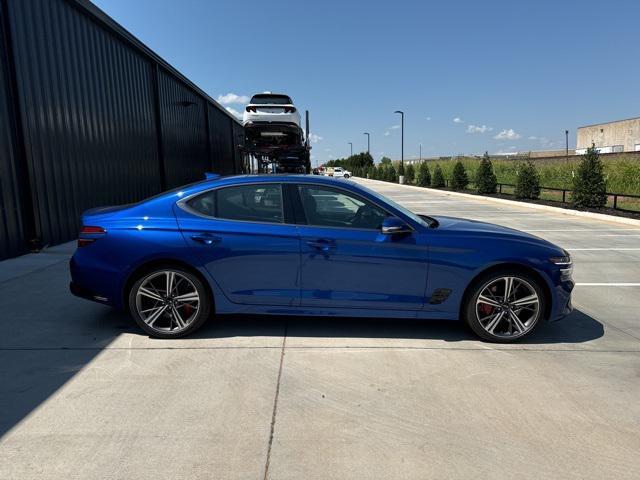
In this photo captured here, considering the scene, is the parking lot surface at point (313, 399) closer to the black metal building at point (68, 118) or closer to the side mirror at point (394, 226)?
the side mirror at point (394, 226)

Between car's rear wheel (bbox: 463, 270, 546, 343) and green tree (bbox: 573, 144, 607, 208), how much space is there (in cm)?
1433

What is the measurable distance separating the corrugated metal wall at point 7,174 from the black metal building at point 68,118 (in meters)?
0.02

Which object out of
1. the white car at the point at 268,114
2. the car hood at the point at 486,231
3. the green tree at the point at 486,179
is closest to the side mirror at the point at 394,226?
the car hood at the point at 486,231

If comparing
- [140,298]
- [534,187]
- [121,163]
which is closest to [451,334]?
[140,298]

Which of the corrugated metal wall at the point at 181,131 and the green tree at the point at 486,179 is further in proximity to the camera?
the green tree at the point at 486,179

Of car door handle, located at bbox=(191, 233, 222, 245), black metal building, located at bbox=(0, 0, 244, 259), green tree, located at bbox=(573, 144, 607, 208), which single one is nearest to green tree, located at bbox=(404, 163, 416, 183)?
green tree, located at bbox=(573, 144, 607, 208)

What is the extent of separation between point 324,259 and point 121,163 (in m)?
9.94

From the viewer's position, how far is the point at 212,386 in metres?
3.22

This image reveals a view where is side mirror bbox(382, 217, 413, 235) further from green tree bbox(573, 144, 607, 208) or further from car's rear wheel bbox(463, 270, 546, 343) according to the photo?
green tree bbox(573, 144, 607, 208)

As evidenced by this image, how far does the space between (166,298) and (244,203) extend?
114 centimetres

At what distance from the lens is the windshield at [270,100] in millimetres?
15820

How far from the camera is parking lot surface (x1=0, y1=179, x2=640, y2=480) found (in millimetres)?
2428

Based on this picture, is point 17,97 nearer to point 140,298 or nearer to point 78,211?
point 78,211

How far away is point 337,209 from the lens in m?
4.14
